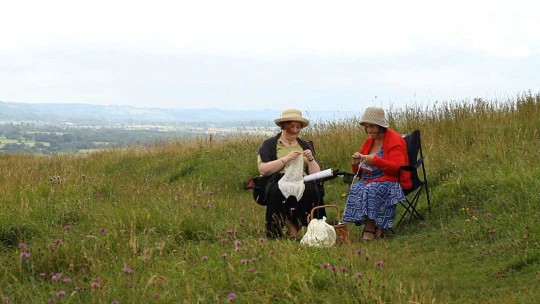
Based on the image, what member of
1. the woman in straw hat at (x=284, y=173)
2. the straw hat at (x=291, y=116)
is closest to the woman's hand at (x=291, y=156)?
the woman in straw hat at (x=284, y=173)

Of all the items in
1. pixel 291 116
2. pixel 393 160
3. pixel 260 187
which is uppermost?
pixel 291 116

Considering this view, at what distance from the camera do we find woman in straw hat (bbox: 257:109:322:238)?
262 inches

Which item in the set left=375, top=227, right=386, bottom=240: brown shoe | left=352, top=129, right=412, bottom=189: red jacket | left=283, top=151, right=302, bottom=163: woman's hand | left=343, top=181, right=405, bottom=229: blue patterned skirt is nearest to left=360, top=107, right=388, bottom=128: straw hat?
left=352, top=129, right=412, bottom=189: red jacket

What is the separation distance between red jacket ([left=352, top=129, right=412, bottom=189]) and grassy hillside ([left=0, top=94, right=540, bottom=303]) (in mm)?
578

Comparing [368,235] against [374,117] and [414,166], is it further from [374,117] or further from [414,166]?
[374,117]

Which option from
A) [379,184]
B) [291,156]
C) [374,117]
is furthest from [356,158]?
[291,156]

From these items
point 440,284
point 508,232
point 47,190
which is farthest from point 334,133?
point 440,284

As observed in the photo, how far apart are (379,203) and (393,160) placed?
0.47m

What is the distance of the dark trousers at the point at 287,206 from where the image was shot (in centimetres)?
666

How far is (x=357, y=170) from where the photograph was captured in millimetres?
7180

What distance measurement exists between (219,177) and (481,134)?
14.9ft

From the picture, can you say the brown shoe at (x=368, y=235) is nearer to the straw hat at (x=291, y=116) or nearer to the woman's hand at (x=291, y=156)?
the woman's hand at (x=291, y=156)

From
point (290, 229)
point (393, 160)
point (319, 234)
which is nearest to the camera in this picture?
point (319, 234)

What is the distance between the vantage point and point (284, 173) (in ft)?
22.3
